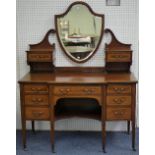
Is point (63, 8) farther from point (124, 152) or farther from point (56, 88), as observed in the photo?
point (124, 152)

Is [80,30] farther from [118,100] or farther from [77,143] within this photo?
[77,143]

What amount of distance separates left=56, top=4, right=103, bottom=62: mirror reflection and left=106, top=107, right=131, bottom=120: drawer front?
2.36 ft

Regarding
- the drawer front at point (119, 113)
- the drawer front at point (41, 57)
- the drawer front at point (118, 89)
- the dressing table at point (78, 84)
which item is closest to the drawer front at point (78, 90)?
the dressing table at point (78, 84)

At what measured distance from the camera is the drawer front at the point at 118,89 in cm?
258

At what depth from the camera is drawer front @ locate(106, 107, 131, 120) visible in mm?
2635

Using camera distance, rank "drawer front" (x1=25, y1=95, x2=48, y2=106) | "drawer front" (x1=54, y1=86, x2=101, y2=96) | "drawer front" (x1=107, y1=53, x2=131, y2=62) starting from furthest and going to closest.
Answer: "drawer front" (x1=107, y1=53, x2=131, y2=62), "drawer front" (x1=25, y1=95, x2=48, y2=106), "drawer front" (x1=54, y1=86, x2=101, y2=96)

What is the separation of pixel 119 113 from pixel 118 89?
25 cm

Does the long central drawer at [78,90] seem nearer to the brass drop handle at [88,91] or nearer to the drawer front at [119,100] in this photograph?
the brass drop handle at [88,91]

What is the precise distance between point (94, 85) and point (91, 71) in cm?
52

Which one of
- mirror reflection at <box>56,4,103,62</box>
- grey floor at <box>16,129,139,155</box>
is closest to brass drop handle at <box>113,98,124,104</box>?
grey floor at <box>16,129,139,155</box>

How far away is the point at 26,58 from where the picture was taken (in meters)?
3.09

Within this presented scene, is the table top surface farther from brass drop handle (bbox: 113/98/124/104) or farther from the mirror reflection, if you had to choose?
the mirror reflection

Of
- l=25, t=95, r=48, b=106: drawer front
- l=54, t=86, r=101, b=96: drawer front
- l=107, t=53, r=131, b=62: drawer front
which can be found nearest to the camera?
l=54, t=86, r=101, b=96: drawer front
